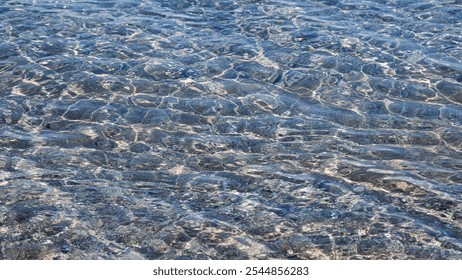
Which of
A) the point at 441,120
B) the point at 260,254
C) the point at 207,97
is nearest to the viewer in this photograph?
the point at 260,254

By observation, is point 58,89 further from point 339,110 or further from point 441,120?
point 441,120

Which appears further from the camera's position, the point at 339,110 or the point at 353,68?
the point at 353,68

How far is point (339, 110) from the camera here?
9.74 metres

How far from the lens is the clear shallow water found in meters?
7.29

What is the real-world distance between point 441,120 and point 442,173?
4.57 feet

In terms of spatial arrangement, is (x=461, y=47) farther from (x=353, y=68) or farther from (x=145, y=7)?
(x=145, y=7)

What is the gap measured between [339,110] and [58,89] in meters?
4.13

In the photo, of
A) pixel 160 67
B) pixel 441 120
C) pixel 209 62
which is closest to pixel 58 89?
pixel 160 67

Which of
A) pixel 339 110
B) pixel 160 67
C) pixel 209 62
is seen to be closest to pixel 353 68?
pixel 339 110

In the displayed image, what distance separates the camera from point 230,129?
9.33 meters

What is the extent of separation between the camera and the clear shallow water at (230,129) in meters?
7.29

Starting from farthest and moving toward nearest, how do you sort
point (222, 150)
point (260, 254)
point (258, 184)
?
point (222, 150) < point (258, 184) < point (260, 254)

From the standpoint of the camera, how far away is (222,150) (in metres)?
8.85

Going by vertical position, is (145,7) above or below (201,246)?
above
